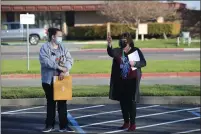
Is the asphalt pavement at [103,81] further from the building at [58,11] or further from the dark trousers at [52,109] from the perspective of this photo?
the building at [58,11]

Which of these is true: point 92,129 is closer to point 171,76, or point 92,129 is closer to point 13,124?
point 13,124

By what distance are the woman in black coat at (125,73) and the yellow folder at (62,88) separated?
755 mm

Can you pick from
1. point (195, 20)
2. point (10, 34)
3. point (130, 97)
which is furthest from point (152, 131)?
point (195, 20)

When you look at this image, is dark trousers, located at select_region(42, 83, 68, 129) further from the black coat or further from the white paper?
the white paper

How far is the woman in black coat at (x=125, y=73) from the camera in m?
7.00

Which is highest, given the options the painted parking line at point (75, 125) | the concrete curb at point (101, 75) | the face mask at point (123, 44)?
the face mask at point (123, 44)

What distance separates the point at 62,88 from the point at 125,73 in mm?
1000

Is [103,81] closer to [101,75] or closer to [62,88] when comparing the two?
[101,75]

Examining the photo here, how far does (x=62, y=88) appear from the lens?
6707mm

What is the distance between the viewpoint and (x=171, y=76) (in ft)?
53.7

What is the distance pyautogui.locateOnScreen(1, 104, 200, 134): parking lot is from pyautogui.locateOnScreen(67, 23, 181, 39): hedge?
101ft

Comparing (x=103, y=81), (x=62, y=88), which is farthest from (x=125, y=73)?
(x=103, y=81)

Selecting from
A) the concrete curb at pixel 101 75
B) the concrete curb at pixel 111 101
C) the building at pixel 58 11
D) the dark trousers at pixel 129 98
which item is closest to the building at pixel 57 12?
the building at pixel 58 11

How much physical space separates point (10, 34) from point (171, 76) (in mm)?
21674
